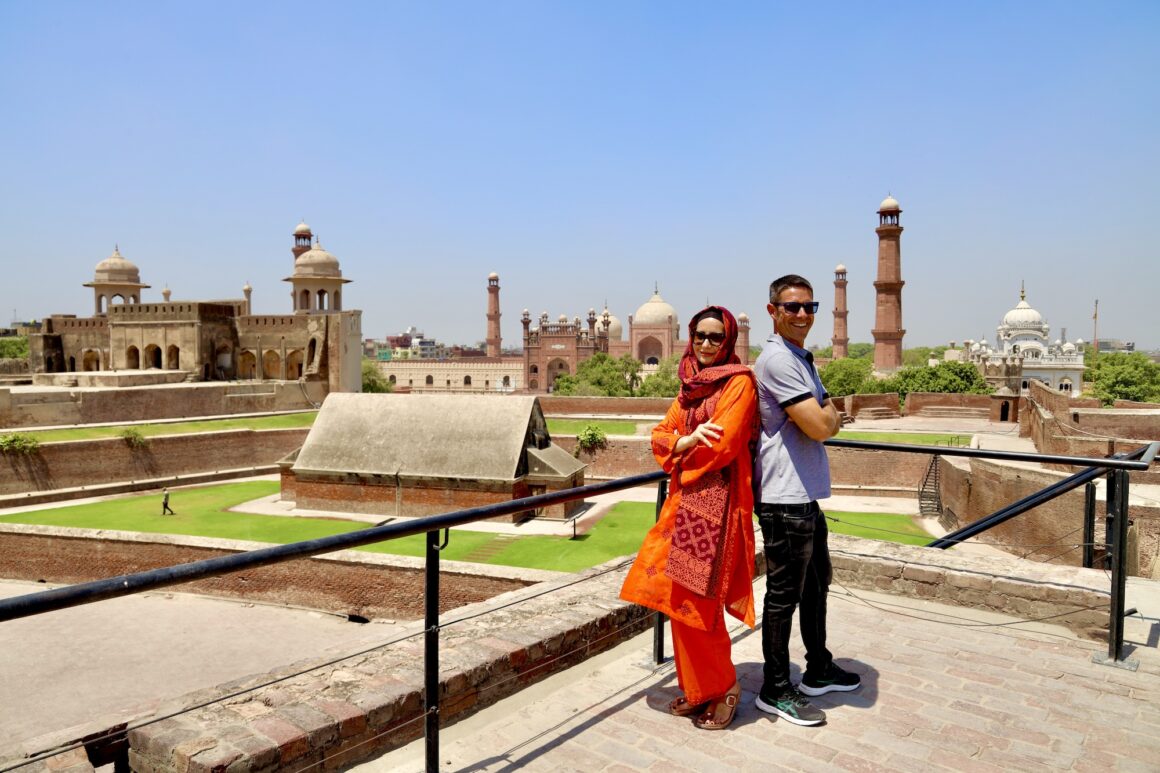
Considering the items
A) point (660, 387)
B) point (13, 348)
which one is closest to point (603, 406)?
point (660, 387)

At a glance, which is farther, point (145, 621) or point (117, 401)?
point (117, 401)

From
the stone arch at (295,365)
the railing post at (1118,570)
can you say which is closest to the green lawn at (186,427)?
the stone arch at (295,365)

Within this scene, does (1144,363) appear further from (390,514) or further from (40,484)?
(40,484)

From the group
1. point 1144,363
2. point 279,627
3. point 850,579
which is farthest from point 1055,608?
point 1144,363

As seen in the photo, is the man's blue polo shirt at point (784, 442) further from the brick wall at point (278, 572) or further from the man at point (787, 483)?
the brick wall at point (278, 572)

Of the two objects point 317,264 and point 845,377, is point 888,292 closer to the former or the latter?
point 845,377

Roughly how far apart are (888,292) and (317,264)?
1643 inches

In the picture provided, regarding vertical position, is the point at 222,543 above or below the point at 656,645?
below

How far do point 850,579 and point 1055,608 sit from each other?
1.23 meters

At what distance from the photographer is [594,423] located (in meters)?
33.2

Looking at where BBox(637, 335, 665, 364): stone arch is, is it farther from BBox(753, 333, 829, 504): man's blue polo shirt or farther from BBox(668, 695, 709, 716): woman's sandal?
BBox(668, 695, 709, 716): woman's sandal

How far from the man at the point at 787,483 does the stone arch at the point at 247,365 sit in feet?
137

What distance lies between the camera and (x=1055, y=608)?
4.73 m

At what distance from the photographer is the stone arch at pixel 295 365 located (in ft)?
134
